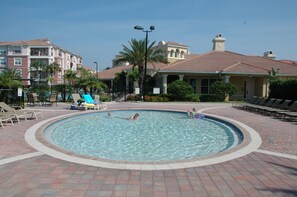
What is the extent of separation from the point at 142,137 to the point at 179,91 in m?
18.3

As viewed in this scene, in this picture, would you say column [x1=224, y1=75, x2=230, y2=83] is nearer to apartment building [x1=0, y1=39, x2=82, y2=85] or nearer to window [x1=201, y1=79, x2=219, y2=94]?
window [x1=201, y1=79, x2=219, y2=94]

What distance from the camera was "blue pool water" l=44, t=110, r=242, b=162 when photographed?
8.65m

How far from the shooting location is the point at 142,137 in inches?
438

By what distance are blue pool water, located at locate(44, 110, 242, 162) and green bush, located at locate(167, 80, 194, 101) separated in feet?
42.5

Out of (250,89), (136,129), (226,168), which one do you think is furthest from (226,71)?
(226,168)

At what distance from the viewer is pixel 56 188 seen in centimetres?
452

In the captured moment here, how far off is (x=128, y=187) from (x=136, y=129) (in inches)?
327

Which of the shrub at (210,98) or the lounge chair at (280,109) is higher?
the shrub at (210,98)

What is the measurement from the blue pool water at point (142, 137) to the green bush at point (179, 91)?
1294 centimetres

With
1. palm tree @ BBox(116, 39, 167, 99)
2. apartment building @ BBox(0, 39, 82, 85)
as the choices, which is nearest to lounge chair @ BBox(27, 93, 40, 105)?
palm tree @ BBox(116, 39, 167, 99)

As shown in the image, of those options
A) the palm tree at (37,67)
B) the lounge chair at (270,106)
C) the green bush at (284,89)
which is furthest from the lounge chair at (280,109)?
the palm tree at (37,67)

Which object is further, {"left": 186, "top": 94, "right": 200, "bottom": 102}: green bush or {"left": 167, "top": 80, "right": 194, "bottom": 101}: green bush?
{"left": 186, "top": 94, "right": 200, "bottom": 102}: green bush

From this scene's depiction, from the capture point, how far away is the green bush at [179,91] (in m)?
29.0

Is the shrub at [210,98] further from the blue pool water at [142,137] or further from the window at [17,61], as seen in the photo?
the window at [17,61]
